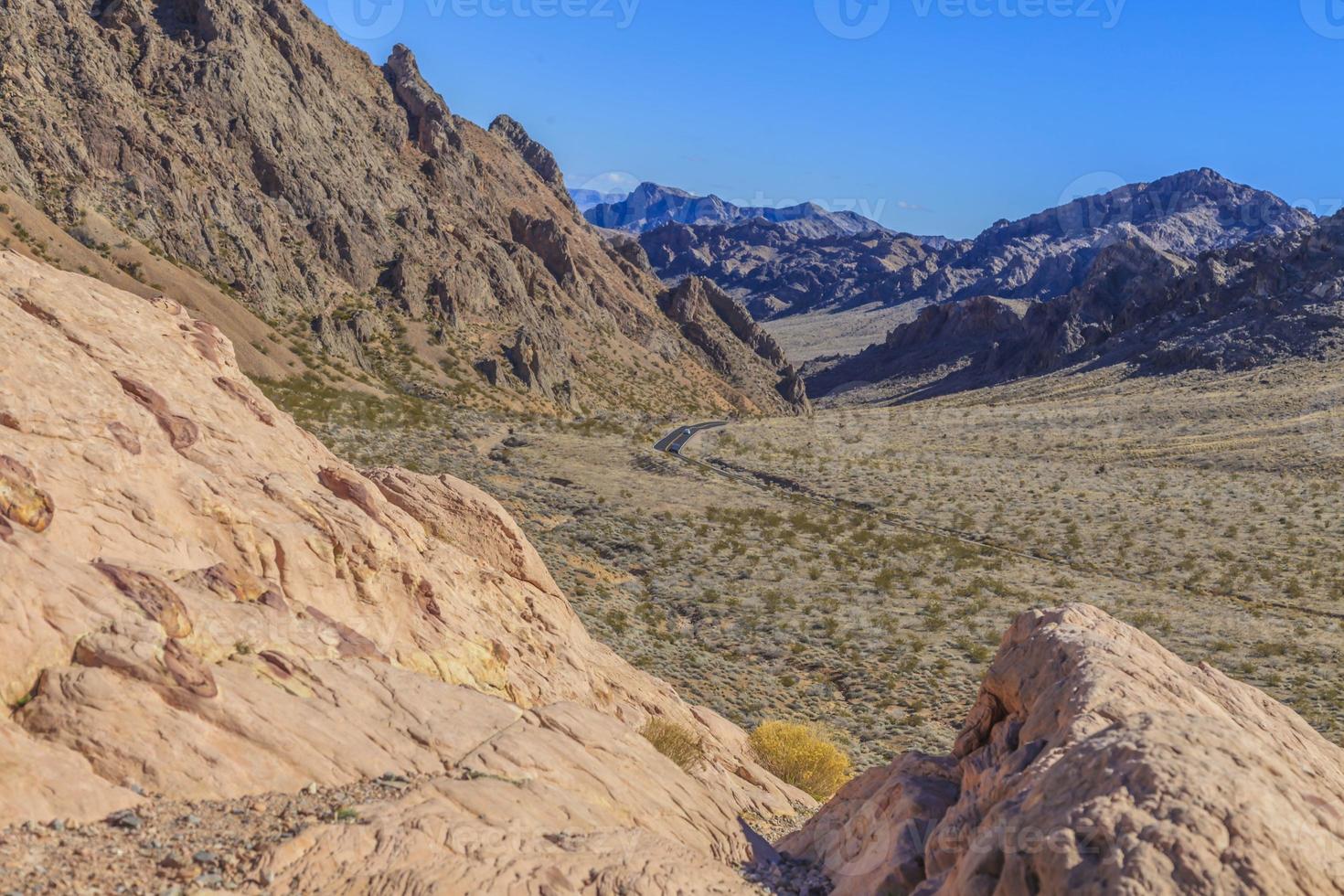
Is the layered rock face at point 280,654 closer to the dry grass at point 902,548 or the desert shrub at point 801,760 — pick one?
the desert shrub at point 801,760

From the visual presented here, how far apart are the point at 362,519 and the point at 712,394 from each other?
10601 cm

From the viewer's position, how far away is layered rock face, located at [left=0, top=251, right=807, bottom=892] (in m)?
7.72

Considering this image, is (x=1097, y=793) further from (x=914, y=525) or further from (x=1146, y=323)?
(x=1146, y=323)

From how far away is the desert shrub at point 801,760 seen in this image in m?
16.9

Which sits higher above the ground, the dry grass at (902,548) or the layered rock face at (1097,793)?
the layered rock face at (1097,793)

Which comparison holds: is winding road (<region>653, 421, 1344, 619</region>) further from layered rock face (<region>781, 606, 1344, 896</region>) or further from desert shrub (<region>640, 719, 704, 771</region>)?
desert shrub (<region>640, 719, 704, 771</region>)

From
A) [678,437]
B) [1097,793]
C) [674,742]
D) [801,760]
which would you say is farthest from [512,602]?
[678,437]

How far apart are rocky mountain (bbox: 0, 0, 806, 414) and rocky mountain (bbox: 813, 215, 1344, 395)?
211ft

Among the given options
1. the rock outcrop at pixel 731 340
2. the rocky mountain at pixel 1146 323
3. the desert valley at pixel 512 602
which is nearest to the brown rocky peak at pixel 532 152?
the rock outcrop at pixel 731 340

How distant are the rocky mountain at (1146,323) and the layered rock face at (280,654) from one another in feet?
377

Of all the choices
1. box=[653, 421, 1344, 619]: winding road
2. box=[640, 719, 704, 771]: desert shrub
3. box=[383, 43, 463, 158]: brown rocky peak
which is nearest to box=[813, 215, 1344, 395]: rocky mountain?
box=[653, 421, 1344, 619]: winding road

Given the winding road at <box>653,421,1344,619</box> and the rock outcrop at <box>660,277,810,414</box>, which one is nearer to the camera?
the winding road at <box>653,421,1344,619</box>

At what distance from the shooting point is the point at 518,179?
12300 centimetres

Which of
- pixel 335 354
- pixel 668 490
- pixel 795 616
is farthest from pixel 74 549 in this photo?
pixel 335 354
